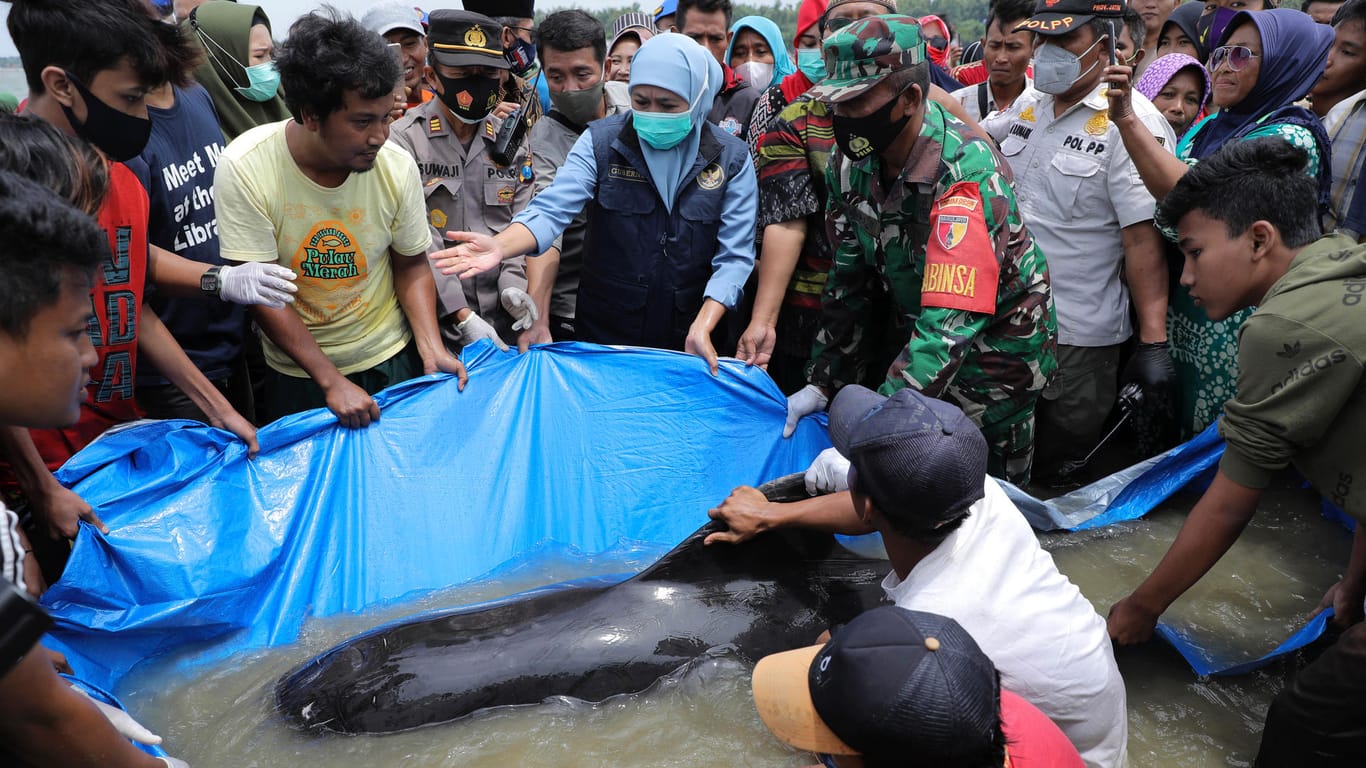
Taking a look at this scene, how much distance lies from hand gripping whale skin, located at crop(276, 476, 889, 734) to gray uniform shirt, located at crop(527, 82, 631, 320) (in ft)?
5.33

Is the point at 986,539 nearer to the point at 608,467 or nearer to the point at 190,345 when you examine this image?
the point at 608,467

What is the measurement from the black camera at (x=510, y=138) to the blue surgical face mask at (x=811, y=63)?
49.4 inches

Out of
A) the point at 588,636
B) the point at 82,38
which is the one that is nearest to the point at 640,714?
the point at 588,636

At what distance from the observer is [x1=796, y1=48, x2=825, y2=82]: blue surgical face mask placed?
4.00m

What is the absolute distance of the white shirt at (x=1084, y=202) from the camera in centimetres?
346

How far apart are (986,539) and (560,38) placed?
2.93 m

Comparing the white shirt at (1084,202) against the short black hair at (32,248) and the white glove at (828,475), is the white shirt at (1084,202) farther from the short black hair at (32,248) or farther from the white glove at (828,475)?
the short black hair at (32,248)

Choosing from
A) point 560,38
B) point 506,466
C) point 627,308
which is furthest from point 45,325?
point 560,38

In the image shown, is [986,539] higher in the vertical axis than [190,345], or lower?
lower

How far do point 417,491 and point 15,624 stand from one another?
1.72 meters

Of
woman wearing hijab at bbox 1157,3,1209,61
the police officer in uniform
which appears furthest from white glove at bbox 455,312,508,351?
woman wearing hijab at bbox 1157,3,1209,61

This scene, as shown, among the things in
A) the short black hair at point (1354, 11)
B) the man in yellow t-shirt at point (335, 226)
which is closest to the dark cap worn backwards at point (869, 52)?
the man in yellow t-shirt at point (335, 226)

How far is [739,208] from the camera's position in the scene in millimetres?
3457

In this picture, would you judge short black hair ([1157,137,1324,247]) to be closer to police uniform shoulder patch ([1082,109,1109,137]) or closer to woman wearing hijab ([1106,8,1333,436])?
woman wearing hijab ([1106,8,1333,436])
